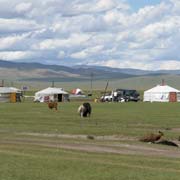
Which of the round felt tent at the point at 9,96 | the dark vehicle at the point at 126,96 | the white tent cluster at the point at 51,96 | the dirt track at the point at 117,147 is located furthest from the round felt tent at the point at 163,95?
the dirt track at the point at 117,147

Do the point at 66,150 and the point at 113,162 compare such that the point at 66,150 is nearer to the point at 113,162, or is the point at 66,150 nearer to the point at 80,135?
the point at 113,162

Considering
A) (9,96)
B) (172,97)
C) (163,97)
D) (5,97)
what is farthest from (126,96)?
(5,97)

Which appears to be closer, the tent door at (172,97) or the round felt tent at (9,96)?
the round felt tent at (9,96)

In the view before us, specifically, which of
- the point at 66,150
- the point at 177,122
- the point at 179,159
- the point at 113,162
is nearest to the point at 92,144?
the point at 66,150

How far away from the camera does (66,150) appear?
24344 mm

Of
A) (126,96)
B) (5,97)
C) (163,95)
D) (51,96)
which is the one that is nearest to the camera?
(5,97)

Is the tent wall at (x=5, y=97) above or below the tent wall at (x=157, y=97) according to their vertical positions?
below

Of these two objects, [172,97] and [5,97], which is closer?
[172,97]

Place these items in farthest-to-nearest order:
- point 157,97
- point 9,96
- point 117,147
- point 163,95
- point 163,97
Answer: point 157,97 < point 163,97 < point 163,95 < point 9,96 < point 117,147

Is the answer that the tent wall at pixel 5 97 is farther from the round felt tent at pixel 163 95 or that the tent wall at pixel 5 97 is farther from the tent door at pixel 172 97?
the tent door at pixel 172 97

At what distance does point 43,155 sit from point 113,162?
2.55m

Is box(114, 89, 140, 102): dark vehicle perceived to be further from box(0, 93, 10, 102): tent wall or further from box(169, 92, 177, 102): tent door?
box(0, 93, 10, 102): tent wall

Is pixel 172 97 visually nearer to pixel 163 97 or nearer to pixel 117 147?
pixel 163 97

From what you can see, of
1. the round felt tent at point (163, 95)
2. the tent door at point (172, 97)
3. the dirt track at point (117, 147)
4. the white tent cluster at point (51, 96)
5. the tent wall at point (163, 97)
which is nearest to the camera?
the dirt track at point (117, 147)
